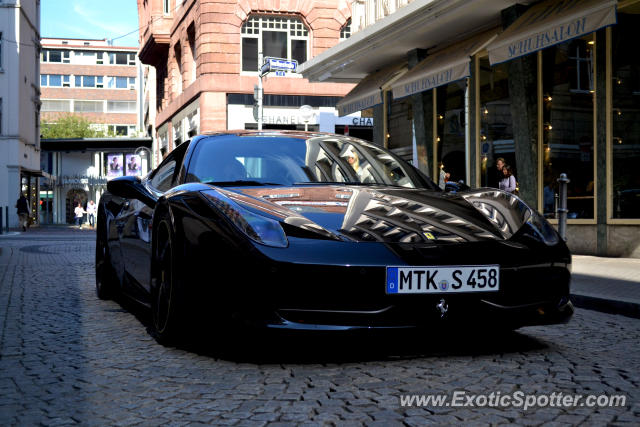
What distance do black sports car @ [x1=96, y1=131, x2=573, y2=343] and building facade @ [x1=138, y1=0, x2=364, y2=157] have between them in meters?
22.2

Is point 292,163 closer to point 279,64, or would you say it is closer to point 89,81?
point 279,64

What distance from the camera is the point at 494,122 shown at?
509 inches

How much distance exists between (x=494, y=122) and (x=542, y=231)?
31.8 ft

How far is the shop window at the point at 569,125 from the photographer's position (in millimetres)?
10609

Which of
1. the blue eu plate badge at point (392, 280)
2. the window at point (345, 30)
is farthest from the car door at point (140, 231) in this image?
the window at point (345, 30)

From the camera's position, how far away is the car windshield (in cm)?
410

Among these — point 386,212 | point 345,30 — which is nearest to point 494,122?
point 386,212

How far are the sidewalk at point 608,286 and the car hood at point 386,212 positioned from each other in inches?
76.4

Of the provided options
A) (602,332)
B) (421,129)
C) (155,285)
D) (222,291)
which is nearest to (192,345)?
(155,285)

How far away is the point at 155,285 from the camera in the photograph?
3967mm

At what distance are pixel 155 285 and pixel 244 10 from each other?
954 inches

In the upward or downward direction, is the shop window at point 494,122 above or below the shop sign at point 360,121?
below

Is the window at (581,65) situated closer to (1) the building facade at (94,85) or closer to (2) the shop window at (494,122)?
(2) the shop window at (494,122)

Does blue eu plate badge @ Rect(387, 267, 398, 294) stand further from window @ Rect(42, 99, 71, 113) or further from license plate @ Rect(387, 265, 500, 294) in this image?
window @ Rect(42, 99, 71, 113)
